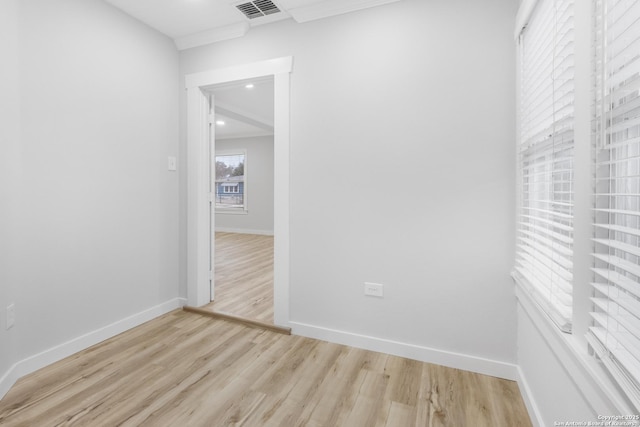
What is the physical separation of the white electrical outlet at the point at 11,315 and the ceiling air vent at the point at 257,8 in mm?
2509

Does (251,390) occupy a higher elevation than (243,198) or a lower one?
lower

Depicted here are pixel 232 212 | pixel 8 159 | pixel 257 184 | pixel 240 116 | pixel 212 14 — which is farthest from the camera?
pixel 232 212

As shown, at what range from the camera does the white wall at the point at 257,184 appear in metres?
8.05

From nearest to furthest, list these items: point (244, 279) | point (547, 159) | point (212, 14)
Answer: point (547, 159), point (212, 14), point (244, 279)

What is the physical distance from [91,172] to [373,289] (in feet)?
7.39

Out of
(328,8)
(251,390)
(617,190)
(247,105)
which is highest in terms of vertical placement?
(247,105)

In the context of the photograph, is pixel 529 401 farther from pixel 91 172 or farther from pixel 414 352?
pixel 91 172

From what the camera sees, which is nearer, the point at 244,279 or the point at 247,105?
the point at 244,279

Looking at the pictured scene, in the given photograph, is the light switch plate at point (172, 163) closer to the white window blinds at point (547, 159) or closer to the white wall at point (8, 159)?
the white wall at point (8, 159)

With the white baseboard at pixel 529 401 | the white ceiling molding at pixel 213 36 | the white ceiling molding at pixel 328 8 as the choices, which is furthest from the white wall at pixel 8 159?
the white baseboard at pixel 529 401

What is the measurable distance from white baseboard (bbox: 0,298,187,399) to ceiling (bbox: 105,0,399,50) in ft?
8.10

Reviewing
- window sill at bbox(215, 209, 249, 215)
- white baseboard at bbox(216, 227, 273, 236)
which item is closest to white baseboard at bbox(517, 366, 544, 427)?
white baseboard at bbox(216, 227, 273, 236)

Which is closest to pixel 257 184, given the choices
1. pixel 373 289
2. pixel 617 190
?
pixel 373 289

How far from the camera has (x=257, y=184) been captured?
8.22 m
